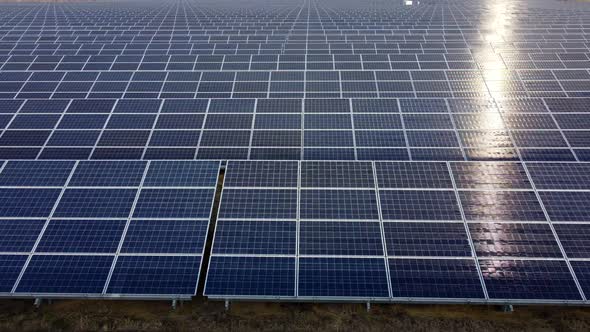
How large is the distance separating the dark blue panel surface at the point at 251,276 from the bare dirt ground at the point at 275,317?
58.0 inches

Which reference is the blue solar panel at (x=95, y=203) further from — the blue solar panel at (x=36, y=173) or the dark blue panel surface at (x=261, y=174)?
the dark blue panel surface at (x=261, y=174)

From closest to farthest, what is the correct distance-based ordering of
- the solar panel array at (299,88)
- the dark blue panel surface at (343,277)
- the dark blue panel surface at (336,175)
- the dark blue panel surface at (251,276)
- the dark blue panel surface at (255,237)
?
the dark blue panel surface at (343,277) → the dark blue panel surface at (251,276) → the dark blue panel surface at (255,237) → the dark blue panel surface at (336,175) → the solar panel array at (299,88)

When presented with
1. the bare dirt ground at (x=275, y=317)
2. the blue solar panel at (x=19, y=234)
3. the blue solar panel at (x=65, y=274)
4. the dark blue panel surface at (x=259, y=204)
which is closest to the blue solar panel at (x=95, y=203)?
the blue solar panel at (x=19, y=234)

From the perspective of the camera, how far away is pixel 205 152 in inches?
894

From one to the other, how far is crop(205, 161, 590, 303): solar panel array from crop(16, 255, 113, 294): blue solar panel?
17.1 feet

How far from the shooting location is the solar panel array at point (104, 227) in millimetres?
15266

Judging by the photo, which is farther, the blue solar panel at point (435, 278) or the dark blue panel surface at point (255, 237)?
the dark blue panel surface at point (255, 237)

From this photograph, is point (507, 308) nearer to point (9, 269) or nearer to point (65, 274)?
point (65, 274)

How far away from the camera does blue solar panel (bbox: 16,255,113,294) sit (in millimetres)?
15109

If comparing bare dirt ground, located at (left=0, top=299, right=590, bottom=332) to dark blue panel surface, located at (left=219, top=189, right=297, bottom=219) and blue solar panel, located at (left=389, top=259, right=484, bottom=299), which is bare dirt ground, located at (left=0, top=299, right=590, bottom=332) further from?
dark blue panel surface, located at (left=219, top=189, right=297, bottom=219)

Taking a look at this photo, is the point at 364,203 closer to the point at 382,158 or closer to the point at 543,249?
the point at 382,158

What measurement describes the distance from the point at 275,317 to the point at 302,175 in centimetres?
763

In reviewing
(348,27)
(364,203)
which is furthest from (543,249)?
(348,27)

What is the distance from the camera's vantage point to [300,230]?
1680cm
